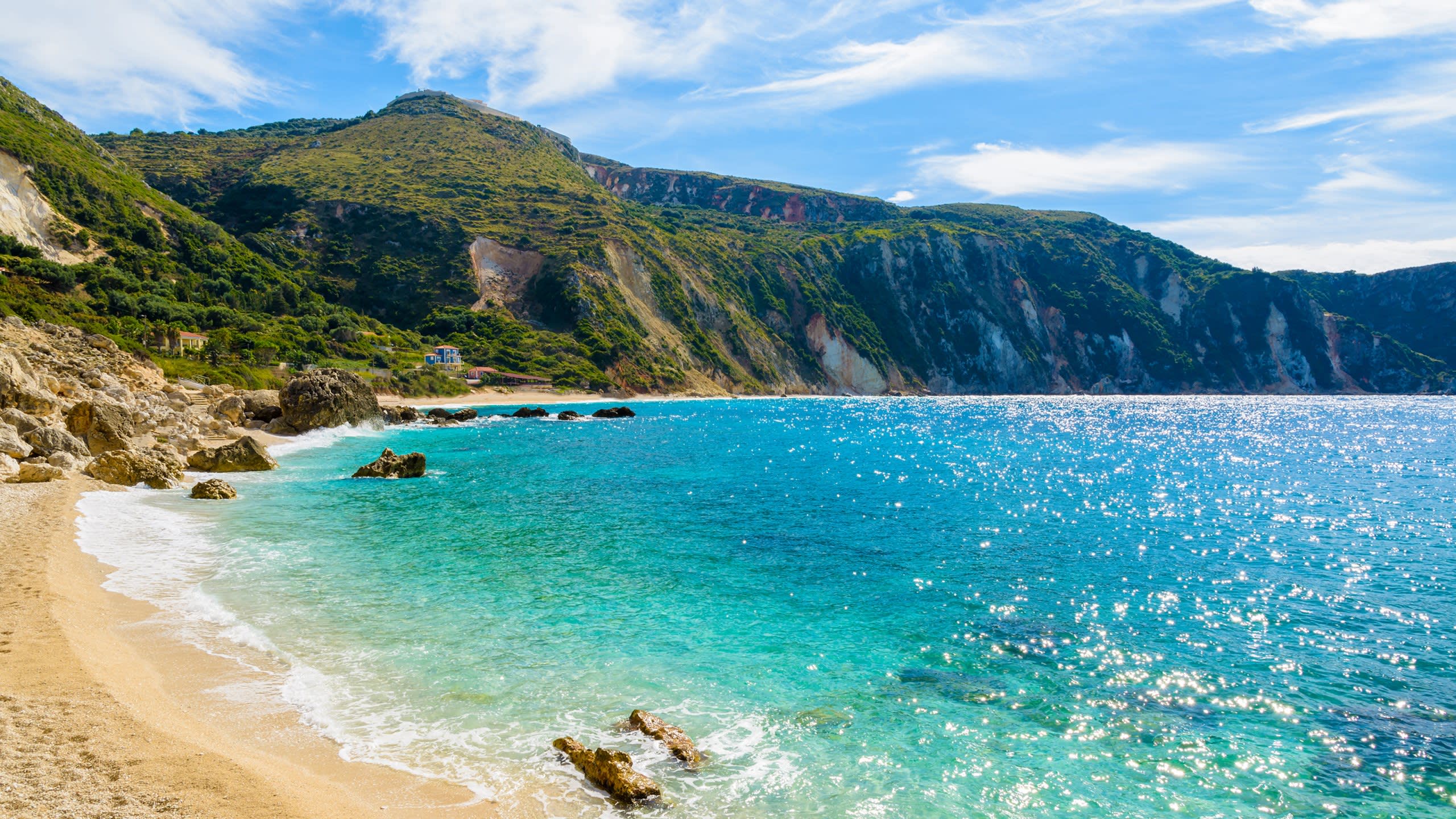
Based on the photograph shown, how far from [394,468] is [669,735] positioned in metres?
30.7

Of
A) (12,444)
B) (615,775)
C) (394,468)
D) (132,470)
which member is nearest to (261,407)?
(394,468)

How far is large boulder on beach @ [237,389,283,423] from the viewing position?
5681 centimetres

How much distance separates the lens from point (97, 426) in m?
31.8

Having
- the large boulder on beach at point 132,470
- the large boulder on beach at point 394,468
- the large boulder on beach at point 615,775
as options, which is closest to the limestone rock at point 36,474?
the large boulder on beach at point 132,470

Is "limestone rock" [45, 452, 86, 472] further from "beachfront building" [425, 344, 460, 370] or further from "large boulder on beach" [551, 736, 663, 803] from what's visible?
"beachfront building" [425, 344, 460, 370]

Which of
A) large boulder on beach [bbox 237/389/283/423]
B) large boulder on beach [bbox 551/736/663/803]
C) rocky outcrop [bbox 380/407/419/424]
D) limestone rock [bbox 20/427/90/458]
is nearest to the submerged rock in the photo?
large boulder on beach [bbox 551/736/663/803]

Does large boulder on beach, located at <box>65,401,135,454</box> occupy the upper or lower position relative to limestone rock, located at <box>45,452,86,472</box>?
upper

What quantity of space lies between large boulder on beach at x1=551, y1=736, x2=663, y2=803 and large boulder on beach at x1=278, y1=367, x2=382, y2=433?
57187 millimetres

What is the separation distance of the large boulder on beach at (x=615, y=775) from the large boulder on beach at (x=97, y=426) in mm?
32886

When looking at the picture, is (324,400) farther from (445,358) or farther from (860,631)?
(860,631)

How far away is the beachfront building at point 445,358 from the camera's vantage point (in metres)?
104

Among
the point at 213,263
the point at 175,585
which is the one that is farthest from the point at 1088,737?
the point at 213,263

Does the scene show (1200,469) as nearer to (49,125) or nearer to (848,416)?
(848,416)

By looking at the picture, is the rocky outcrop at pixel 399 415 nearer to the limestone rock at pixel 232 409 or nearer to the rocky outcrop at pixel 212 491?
the limestone rock at pixel 232 409
